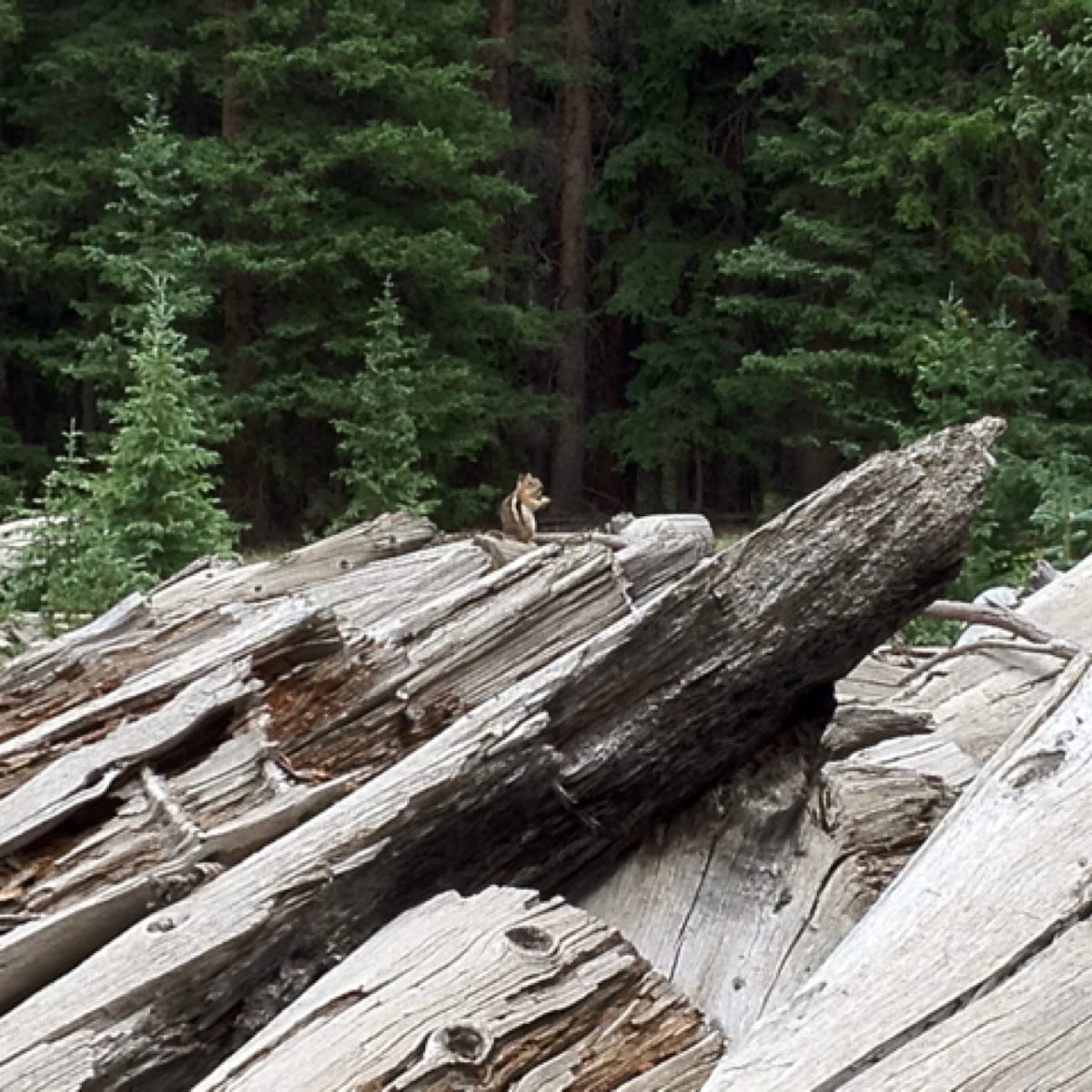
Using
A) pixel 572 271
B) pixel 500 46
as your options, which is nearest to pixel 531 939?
pixel 500 46

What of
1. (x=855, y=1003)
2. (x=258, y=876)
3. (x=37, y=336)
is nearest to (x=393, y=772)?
(x=258, y=876)

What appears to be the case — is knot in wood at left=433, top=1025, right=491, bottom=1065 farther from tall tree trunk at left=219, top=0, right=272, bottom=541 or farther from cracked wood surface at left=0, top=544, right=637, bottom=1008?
tall tree trunk at left=219, top=0, right=272, bottom=541

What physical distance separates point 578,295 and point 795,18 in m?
6.07

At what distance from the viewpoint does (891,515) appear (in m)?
2.53

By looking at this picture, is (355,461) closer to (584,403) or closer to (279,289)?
(279,289)

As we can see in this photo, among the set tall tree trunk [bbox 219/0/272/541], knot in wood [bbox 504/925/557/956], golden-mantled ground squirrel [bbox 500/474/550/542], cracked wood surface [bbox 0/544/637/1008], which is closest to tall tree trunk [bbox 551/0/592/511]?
tall tree trunk [bbox 219/0/272/541]

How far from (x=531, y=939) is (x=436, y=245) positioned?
51.1ft

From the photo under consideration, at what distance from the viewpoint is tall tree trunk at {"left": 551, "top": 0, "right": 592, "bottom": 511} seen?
22.3 m

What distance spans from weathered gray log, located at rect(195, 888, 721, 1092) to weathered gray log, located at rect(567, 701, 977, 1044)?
0.18 m

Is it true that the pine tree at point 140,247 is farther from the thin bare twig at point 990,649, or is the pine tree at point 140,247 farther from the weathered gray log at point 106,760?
the weathered gray log at point 106,760

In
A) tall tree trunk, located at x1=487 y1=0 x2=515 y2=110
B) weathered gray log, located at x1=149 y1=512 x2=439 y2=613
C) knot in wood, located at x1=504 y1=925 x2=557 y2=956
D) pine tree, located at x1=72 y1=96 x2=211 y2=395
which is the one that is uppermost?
tall tree trunk, located at x1=487 y1=0 x2=515 y2=110

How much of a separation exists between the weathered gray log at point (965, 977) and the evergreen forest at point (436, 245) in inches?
479

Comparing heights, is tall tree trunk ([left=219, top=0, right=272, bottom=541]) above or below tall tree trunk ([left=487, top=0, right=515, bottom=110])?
below

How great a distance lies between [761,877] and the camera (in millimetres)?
2480
